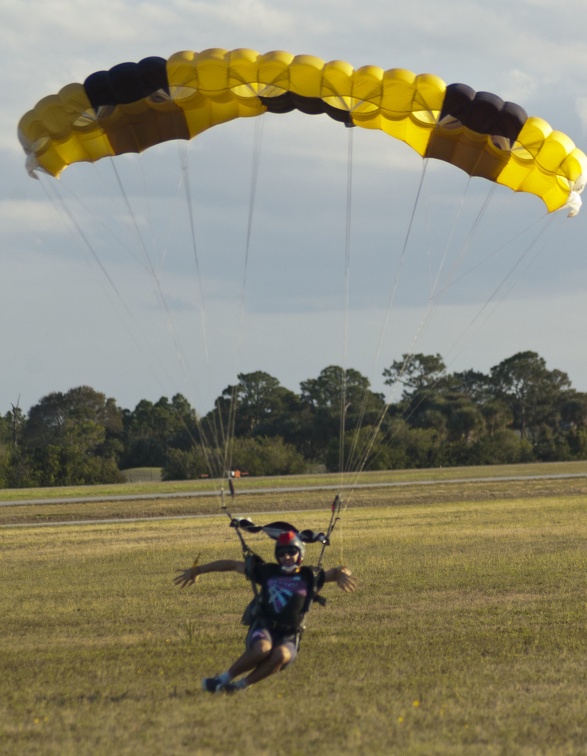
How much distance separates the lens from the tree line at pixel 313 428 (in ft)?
201

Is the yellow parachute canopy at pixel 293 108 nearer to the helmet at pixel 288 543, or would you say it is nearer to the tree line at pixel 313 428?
the helmet at pixel 288 543

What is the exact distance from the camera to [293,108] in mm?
11797

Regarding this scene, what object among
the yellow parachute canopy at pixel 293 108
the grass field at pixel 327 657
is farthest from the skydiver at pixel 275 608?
the yellow parachute canopy at pixel 293 108

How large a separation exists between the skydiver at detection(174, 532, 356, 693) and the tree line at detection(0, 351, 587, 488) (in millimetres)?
40256

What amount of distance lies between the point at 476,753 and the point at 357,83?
289 inches

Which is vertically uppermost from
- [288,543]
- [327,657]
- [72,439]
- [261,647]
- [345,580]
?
[72,439]

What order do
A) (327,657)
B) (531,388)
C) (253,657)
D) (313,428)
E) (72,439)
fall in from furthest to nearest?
(531,388) → (72,439) → (313,428) → (327,657) → (253,657)

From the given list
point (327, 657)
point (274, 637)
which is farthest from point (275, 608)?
point (327, 657)

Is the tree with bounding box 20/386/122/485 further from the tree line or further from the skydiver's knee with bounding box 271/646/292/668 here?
the skydiver's knee with bounding box 271/646/292/668

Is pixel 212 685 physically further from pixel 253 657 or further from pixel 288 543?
pixel 288 543

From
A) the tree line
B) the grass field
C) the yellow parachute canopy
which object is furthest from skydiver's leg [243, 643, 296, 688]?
the tree line

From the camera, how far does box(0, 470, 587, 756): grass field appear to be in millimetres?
6840

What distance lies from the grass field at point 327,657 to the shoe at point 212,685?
8 cm

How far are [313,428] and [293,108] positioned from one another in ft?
217
